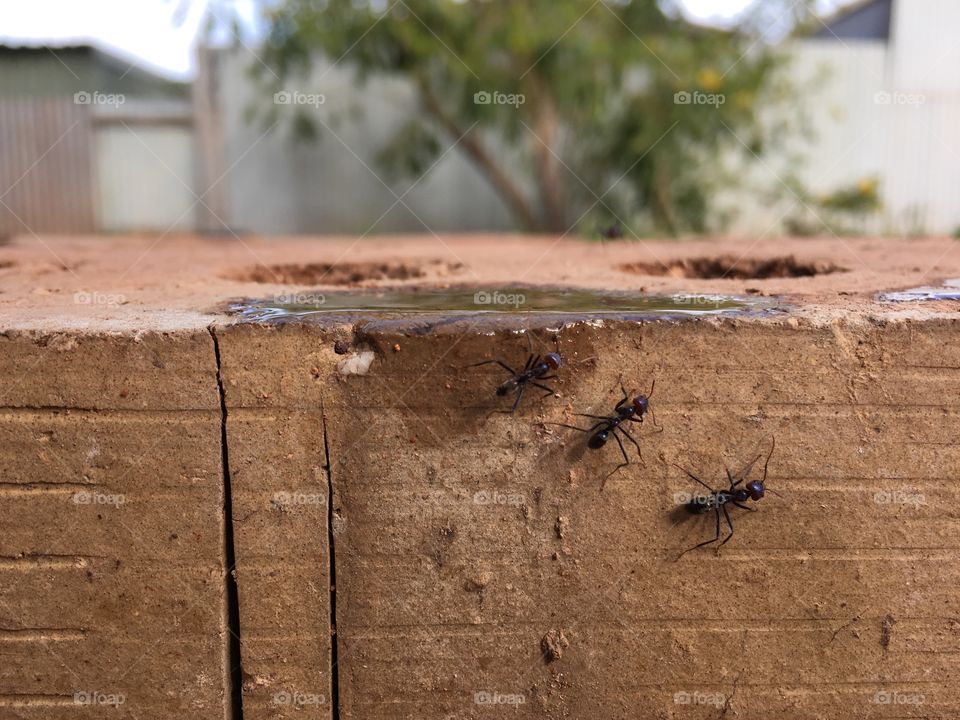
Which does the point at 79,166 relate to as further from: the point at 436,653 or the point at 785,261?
the point at 436,653

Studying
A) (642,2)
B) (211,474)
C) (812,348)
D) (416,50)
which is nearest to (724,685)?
(812,348)

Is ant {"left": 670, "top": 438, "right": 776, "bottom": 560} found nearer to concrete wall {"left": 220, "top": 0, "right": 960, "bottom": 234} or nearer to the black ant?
the black ant

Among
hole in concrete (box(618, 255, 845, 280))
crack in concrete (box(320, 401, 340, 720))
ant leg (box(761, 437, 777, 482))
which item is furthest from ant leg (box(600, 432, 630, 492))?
hole in concrete (box(618, 255, 845, 280))

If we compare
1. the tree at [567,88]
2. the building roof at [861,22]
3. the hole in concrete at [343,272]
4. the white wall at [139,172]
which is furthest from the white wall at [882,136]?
the hole in concrete at [343,272]

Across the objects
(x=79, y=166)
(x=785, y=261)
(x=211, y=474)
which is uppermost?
(x=79, y=166)

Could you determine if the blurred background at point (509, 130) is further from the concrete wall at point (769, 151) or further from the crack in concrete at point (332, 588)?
the crack in concrete at point (332, 588)

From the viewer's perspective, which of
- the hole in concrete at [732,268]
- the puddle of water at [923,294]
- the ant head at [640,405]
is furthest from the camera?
the hole in concrete at [732,268]
